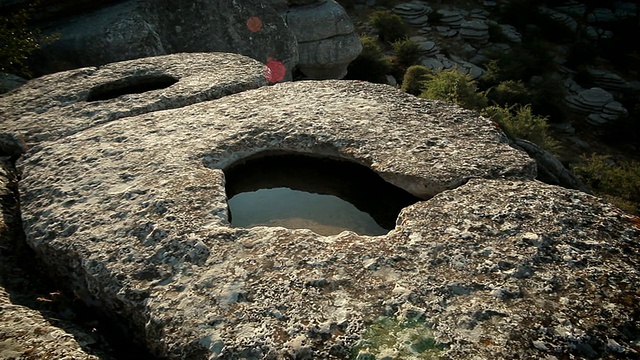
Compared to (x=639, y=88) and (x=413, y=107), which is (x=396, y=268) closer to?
(x=413, y=107)

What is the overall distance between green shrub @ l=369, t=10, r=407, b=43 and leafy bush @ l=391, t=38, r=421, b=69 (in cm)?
131

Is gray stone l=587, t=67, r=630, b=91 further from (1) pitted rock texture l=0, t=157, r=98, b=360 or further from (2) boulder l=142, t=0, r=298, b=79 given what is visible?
(1) pitted rock texture l=0, t=157, r=98, b=360

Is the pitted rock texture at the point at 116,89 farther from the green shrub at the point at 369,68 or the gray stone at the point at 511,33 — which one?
the gray stone at the point at 511,33

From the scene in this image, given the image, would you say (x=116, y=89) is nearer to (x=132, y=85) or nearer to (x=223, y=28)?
(x=132, y=85)

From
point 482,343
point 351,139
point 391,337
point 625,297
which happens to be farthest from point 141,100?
point 625,297

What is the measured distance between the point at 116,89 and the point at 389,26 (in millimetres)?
12223

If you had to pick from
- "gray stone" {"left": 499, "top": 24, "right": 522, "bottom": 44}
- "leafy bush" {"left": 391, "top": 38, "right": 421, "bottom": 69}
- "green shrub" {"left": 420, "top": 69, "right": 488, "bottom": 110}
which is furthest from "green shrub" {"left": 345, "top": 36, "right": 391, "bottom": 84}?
"gray stone" {"left": 499, "top": 24, "right": 522, "bottom": 44}

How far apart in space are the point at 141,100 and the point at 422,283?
2896 mm

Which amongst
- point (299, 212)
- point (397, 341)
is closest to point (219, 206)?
point (299, 212)

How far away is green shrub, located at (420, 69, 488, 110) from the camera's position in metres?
9.50

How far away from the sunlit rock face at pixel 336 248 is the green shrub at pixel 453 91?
6.36 metres

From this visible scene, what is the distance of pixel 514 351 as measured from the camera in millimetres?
1737

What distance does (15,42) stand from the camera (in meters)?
4.68

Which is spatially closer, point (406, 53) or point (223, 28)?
A: point (223, 28)
